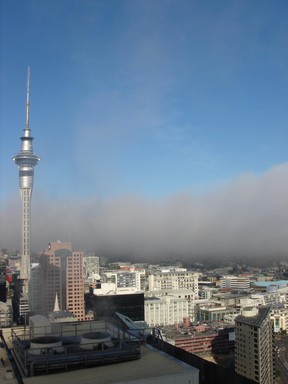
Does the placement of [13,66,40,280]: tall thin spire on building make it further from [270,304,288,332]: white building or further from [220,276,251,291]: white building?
[270,304,288,332]: white building

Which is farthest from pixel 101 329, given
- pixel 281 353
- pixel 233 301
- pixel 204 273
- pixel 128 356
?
pixel 204 273

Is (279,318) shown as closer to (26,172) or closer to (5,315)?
(5,315)

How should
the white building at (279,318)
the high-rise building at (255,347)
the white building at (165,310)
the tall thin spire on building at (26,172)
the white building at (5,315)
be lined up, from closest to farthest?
the high-rise building at (255,347), the white building at (5,315), the white building at (165,310), the white building at (279,318), the tall thin spire on building at (26,172)

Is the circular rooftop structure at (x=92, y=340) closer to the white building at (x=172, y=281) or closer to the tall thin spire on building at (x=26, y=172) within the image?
the white building at (x=172, y=281)

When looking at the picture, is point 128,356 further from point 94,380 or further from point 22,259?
point 22,259

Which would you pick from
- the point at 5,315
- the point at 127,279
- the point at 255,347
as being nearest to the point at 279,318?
the point at 255,347

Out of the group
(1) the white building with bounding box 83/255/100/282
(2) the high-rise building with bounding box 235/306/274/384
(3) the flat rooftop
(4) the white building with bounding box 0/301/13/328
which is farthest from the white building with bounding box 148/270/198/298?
(3) the flat rooftop

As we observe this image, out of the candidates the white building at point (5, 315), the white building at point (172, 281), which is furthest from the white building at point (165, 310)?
the white building at point (172, 281)
